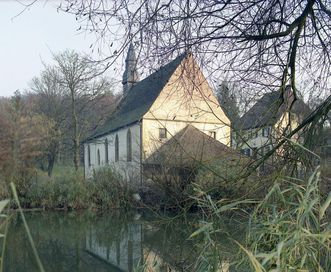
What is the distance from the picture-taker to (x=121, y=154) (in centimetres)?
2897

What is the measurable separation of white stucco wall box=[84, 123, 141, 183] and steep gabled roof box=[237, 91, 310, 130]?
12.4 m

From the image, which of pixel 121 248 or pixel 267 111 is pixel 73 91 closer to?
pixel 121 248

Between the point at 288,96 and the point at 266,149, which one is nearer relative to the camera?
the point at 266,149

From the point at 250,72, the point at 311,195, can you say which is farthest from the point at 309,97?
the point at 311,195

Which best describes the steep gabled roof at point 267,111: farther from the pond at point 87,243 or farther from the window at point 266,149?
the pond at point 87,243

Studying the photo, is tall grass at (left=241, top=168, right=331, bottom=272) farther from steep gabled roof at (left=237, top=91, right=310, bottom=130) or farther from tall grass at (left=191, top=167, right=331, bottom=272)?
steep gabled roof at (left=237, top=91, right=310, bottom=130)

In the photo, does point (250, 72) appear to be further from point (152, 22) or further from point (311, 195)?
point (311, 195)

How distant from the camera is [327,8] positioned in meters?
4.37

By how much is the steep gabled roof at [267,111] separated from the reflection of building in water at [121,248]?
5.57m

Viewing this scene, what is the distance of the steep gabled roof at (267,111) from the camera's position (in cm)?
435

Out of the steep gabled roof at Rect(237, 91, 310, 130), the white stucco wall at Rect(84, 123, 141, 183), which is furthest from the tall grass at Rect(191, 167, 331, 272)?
the white stucco wall at Rect(84, 123, 141, 183)

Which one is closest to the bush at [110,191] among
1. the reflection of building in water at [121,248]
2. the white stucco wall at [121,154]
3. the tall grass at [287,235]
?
the white stucco wall at [121,154]

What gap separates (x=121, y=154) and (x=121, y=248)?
57.7ft

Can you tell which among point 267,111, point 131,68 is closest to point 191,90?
point 131,68
